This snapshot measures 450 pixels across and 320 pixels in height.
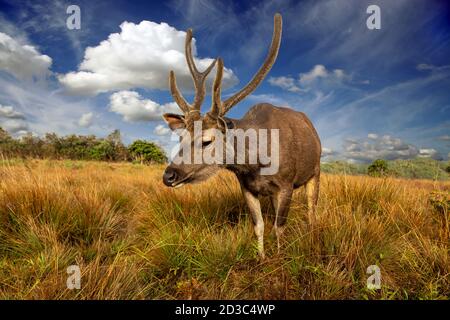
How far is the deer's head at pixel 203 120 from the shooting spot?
3660mm

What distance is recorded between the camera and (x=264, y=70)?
13.4 ft

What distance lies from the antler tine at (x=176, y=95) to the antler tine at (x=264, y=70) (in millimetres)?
694

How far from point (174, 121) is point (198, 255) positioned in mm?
1843

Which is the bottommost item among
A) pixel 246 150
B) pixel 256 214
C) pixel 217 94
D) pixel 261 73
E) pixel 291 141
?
pixel 256 214

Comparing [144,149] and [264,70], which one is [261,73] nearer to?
[264,70]

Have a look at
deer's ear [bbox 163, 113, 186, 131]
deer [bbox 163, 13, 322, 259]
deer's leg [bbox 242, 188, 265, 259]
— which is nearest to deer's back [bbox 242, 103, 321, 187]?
deer [bbox 163, 13, 322, 259]

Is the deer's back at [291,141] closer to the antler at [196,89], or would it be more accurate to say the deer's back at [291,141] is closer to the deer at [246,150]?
the deer at [246,150]

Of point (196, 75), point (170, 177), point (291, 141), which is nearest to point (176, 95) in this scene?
point (196, 75)

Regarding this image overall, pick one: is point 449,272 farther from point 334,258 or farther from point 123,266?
point 123,266

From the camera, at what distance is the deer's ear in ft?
13.0

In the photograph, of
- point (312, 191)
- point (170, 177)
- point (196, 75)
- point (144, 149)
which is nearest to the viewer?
point (170, 177)

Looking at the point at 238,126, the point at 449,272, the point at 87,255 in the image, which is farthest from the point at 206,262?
the point at 449,272
